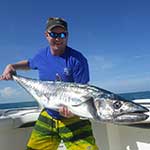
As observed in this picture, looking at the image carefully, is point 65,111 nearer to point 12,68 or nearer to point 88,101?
point 88,101

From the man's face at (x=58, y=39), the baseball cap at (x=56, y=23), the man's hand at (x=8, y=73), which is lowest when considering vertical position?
the man's hand at (x=8, y=73)

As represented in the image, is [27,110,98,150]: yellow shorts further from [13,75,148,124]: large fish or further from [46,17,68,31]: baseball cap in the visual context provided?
[46,17,68,31]: baseball cap

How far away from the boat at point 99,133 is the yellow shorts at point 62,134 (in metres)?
0.73

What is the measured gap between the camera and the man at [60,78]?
9.52 ft

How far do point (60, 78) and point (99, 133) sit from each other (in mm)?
1571

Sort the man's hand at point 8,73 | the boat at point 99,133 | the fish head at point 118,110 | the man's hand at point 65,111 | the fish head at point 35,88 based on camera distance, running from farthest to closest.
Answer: the boat at point 99,133, the man's hand at point 8,73, the fish head at point 35,88, the man's hand at point 65,111, the fish head at point 118,110

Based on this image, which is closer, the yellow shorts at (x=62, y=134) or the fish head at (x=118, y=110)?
the fish head at (x=118, y=110)

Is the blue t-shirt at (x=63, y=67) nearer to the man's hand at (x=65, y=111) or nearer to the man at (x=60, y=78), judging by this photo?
the man at (x=60, y=78)

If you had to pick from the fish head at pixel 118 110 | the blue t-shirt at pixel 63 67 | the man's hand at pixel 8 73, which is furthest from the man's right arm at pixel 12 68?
the fish head at pixel 118 110

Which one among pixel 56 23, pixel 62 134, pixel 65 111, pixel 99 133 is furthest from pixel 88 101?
pixel 99 133

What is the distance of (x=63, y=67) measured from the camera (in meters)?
2.91

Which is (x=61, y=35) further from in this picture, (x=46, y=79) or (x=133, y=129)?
(x=133, y=129)

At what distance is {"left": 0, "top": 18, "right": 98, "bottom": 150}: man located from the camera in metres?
2.90

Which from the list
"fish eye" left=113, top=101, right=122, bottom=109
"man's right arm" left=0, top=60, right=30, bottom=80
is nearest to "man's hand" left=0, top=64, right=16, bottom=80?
"man's right arm" left=0, top=60, right=30, bottom=80
